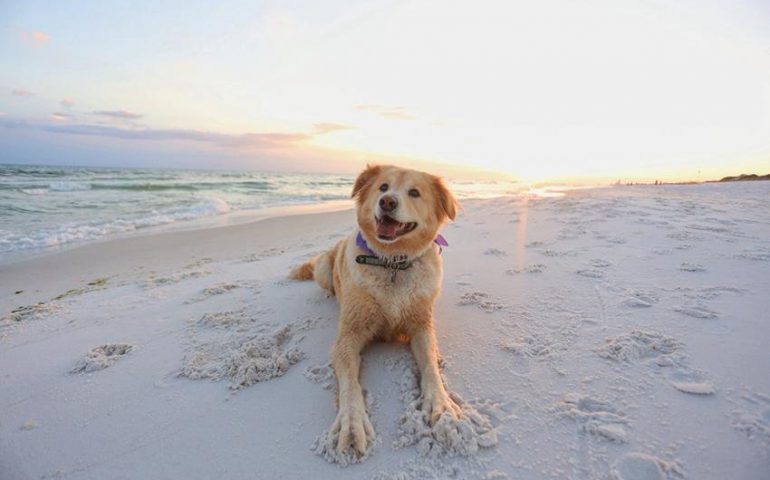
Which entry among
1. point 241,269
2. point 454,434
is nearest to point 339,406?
point 454,434

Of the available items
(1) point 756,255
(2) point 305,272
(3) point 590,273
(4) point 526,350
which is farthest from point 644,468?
(1) point 756,255

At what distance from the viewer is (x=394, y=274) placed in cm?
265

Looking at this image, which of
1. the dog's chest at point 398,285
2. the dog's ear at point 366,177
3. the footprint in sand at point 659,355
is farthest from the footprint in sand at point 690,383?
the dog's ear at point 366,177

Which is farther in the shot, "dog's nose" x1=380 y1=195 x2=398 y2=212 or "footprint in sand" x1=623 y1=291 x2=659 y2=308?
"footprint in sand" x1=623 y1=291 x2=659 y2=308

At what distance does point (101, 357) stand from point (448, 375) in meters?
2.58

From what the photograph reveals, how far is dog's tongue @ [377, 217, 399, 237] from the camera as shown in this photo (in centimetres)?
258

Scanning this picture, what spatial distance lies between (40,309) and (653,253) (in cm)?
708

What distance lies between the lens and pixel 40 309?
3805mm

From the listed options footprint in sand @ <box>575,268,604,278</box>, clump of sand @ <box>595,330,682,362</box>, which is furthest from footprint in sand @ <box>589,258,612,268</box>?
clump of sand @ <box>595,330,682,362</box>

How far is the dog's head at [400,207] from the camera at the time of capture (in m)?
2.60

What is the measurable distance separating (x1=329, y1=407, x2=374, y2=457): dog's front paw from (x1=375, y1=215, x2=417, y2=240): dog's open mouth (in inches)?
45.9

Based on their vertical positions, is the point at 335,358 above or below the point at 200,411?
above

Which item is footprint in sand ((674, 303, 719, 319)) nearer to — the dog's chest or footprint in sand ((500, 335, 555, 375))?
footprint in sand ((500, 335, 555, 375))

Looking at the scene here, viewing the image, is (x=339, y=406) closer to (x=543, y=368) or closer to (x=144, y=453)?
(x=144, y=453)
